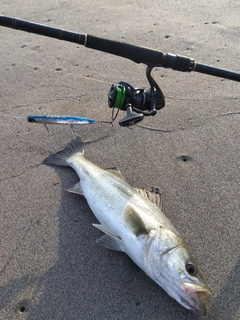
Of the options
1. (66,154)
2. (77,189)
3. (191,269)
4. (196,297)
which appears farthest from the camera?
(66,154)

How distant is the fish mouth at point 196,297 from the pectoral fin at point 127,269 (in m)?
0.41

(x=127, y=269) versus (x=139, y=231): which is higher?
(x=139, y=231)

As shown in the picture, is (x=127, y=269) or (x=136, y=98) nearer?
(x=127, y=269)

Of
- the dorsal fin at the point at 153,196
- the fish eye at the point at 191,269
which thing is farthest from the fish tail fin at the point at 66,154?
the fish eye at the point at 191,269

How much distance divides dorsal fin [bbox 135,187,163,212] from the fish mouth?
2.57 feet

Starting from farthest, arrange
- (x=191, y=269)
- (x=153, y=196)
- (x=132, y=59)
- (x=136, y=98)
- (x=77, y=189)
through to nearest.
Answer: (x=77, y=189)
(x=153, y=196)
(x=136, y=98)
(x=132, y=59)
(x=191, y=269)

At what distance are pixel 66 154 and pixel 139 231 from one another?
1.17m

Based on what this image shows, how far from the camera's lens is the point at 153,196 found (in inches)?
116

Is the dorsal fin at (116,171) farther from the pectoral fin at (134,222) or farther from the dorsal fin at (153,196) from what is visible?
the pectoral fin at (134,222)

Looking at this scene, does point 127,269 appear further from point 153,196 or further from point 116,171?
point 116,171

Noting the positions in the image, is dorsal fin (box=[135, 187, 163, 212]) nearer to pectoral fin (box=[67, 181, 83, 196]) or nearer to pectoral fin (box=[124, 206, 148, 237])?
pectoral fin (box=[124, 206, 148, 237])

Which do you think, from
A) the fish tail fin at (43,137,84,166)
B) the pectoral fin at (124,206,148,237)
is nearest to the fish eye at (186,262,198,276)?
the pectoral fin at (124,206,148,237)

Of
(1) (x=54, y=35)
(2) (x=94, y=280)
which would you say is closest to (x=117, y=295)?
(2) (x=94, y=280)

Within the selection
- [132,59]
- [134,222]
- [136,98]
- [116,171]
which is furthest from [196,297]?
[132,59]
